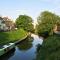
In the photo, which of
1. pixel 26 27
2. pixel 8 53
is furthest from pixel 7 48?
pixel 26 27

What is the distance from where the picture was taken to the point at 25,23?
269 feet

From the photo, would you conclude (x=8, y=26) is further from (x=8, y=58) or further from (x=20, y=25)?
(x=8, y=58)

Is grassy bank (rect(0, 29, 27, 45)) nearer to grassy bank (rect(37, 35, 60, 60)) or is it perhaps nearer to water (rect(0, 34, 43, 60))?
water (rect(0, 34, 43, 60))

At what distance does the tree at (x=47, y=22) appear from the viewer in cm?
5784

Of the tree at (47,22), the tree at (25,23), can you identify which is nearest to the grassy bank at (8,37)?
the tree at (47,22)

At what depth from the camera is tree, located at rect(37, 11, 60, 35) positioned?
57.8 metres

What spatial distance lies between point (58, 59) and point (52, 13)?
55498 mm

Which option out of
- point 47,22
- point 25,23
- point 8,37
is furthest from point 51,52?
point 25,23

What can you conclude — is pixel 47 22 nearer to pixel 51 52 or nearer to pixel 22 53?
pixel 22 53

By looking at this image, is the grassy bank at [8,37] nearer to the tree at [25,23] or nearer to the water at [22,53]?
the water at [22,53]

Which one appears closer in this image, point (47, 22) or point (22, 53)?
point (22, 53)

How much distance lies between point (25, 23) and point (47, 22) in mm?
22771

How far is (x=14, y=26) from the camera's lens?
85.9 m

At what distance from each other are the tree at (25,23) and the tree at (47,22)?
653 inches
